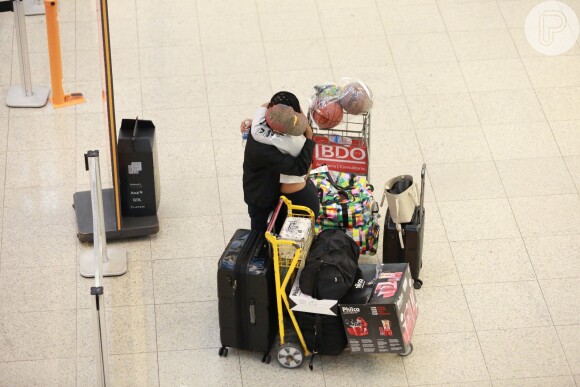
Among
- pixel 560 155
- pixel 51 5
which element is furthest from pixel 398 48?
pixel 51 5

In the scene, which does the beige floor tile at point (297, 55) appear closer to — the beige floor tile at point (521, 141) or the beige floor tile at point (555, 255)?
the beige floor tile at point (521, 141)

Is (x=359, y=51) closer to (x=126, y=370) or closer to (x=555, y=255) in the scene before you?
(x=555, y=255)

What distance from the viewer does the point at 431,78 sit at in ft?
29.7

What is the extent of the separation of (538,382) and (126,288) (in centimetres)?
259

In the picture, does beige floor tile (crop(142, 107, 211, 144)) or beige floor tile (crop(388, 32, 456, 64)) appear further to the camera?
beige floor tile (crop(388, 32, 456, 64))

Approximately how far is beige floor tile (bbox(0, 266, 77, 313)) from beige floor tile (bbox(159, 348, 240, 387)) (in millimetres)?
804

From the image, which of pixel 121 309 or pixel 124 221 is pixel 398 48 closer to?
pixel 124 221

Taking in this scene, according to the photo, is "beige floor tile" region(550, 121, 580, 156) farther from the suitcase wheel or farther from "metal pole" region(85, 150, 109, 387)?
"metal pole" region(85, 150, 109, 387)

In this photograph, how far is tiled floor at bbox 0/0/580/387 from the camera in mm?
6516

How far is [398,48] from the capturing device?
939 cm

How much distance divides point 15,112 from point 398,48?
3213 millimetres

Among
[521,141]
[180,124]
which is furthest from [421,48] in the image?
[180,124]

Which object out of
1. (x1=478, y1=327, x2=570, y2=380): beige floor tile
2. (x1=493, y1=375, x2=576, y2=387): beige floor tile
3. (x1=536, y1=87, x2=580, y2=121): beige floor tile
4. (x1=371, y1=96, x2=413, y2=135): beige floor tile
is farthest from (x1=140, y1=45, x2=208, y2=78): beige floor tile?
(x1=493, y1=375, x2=576, y2=387): beige floor tile

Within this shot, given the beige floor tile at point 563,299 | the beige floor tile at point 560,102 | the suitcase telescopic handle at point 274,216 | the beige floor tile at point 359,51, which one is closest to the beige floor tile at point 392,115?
the beige floor tile at point 359,51
